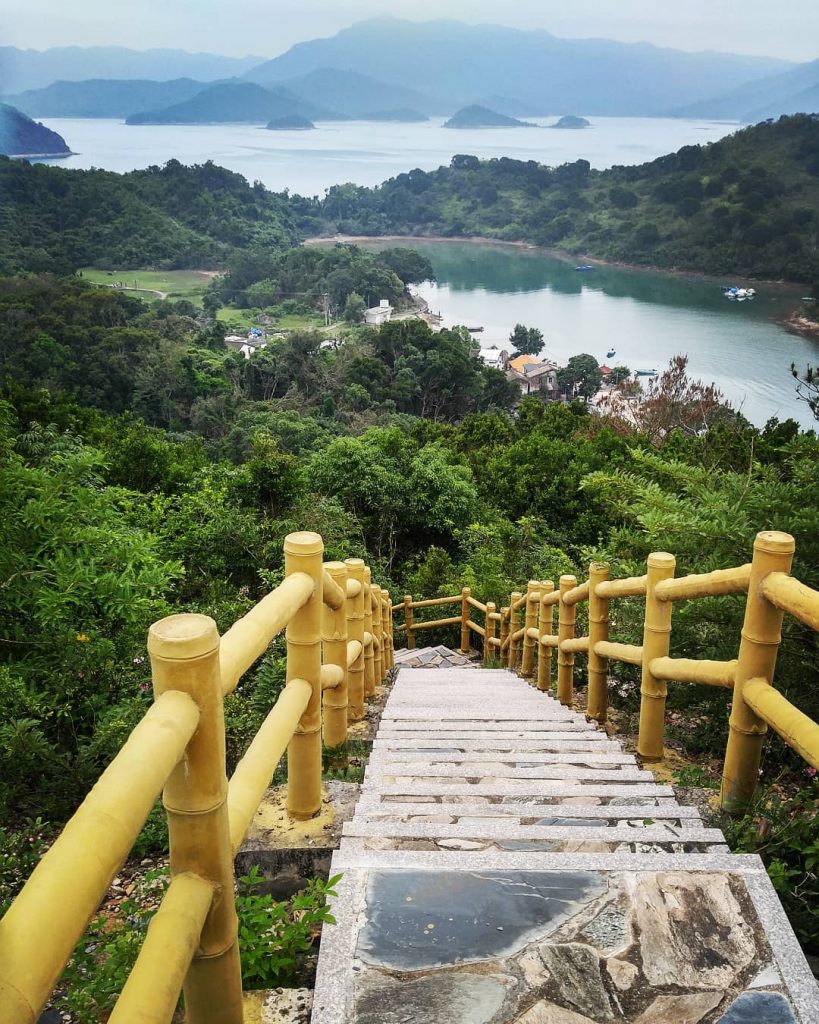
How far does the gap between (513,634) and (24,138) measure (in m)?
122

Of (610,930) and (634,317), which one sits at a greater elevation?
(610,930)

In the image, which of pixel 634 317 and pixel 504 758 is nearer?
pixel 504 758

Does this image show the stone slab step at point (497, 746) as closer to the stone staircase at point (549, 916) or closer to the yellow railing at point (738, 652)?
the yellow railing at point (738, 652)

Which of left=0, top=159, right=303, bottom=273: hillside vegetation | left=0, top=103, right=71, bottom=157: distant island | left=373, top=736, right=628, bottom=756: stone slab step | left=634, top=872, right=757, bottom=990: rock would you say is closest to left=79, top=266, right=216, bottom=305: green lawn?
left=0, top=159, right=303, bottom=273: hillside vegetation

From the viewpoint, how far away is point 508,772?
8.52ft

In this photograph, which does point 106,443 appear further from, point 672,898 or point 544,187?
point 544,187

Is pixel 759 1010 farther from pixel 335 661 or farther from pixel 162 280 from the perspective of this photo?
pixel 162 280

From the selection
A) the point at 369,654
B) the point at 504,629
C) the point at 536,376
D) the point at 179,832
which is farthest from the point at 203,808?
the point at 536,376

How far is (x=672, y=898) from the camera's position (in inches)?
67.0

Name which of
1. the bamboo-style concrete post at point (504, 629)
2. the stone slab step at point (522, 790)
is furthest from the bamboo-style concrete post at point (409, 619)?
the stone slab step at point (522, 790)

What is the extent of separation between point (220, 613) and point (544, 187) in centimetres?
9399

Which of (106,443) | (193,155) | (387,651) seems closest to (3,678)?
(387,651)

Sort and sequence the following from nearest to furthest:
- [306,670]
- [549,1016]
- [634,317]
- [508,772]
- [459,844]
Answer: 1. [549,1016]
2. [459,844]
3. [306,670]
4. [508,772]
5. [634,317]

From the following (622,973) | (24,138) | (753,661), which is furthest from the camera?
(24,138)
